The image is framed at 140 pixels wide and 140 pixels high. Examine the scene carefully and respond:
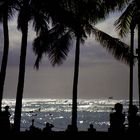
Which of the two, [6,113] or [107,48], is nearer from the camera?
[6,113]

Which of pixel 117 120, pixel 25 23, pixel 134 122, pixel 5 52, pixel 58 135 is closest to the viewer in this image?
pixel 117 120

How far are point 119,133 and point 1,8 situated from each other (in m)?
8.73

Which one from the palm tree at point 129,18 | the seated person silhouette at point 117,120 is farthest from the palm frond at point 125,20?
the seated person silhouette at point 117,120

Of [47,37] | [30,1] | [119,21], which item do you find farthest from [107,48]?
[30,1]

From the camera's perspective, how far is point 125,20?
1142 inches

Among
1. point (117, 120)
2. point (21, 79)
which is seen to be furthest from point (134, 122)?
point (21, 79)

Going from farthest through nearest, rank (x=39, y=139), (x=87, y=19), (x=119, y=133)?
(x=87, y=19) → (x=39, y=139) → (x=119, y=133)

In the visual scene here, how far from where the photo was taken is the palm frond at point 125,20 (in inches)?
1110

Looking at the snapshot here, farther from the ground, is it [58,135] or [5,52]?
[5,52]

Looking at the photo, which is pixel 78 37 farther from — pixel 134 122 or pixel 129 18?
pixel 134 122

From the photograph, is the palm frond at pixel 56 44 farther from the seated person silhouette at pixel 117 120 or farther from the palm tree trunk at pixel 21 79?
the seated person silhouette at pixel 117 120

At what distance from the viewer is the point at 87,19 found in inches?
1174

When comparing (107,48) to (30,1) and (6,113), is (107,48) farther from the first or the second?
(6,113)

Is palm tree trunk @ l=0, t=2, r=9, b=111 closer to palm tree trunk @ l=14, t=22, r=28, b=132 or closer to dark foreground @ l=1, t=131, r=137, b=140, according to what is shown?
palm tree trunk @ l=14, t=22, r=28, b=132
